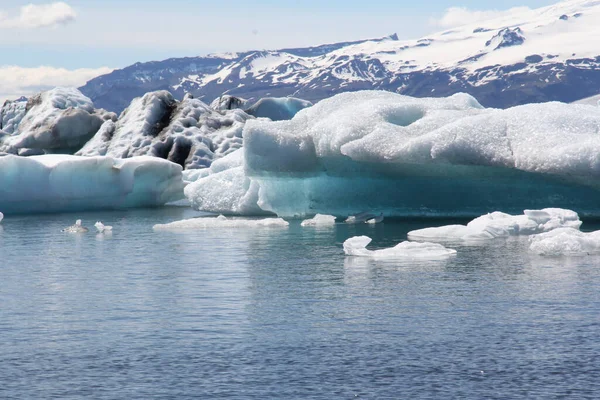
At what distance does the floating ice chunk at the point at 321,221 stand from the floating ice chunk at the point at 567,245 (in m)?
5.56

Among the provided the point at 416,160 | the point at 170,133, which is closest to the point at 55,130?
the point at 170,133

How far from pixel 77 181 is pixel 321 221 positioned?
25.5 ft

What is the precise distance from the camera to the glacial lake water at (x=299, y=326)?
6617mm

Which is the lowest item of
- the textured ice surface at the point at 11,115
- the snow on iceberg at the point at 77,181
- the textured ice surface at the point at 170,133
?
the snow on iceberg at the point at 77,181

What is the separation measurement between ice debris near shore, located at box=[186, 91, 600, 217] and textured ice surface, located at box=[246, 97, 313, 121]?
66.8 ft

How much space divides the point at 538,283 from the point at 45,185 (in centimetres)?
1509

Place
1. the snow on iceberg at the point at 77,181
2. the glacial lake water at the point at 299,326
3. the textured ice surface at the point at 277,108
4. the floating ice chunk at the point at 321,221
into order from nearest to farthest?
1. the glacial lake water at the point at 299,326
2. the floating ice chunk at the point at 321,221
3. the snow on iceberg at the point at 77,181
4. the textured ice surface at the point at 277,108

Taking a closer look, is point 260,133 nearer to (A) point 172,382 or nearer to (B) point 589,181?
(B) point 589,181

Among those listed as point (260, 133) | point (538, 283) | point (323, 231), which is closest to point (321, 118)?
point (260, 133)

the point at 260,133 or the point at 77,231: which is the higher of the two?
the point at 260,133

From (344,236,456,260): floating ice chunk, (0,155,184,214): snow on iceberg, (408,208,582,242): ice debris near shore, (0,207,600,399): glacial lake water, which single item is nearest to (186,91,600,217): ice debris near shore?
(408,208,582,242): ice debris near shore

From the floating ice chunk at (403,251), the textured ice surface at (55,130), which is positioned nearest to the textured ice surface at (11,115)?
the textured ice surface at (55,130)

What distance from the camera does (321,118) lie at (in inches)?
731

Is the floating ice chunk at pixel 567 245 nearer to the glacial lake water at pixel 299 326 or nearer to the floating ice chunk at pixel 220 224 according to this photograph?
the glacial lake water at pixel 299 326
